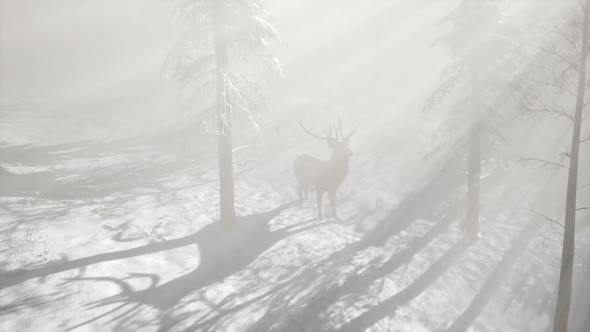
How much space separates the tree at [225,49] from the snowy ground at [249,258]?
8.15 ft

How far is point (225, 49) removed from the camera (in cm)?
1068

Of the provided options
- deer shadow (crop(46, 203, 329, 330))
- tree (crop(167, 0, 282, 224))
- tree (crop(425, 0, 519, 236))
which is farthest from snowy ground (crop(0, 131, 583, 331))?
tree (crop(425, 0, 519, 236))

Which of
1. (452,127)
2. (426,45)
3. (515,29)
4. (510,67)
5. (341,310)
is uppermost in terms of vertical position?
(426,45)

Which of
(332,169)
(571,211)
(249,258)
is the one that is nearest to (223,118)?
(249,258)

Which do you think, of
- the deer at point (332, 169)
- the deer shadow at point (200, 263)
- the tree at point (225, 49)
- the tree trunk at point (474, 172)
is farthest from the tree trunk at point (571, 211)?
the tree at point (225, 49)

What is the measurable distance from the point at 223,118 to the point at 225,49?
229 cm

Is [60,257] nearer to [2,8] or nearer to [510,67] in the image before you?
[510,67]

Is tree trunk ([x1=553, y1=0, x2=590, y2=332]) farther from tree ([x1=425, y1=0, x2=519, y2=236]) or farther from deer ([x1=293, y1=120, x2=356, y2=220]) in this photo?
deer ([x1=293, y1=120, x2=356, y2=220])

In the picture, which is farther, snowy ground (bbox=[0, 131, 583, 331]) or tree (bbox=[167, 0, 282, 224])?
tree (bbox=[167, 0, 282, 224])

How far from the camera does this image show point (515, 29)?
11.4 metres

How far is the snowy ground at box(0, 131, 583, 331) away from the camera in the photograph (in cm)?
723

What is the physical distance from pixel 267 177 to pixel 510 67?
11.7 metres

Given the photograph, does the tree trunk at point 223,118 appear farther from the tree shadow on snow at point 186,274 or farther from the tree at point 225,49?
the tree shadow on snow at point 186,274

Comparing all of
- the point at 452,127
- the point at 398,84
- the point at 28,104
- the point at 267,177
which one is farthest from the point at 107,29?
the point at 452,127
